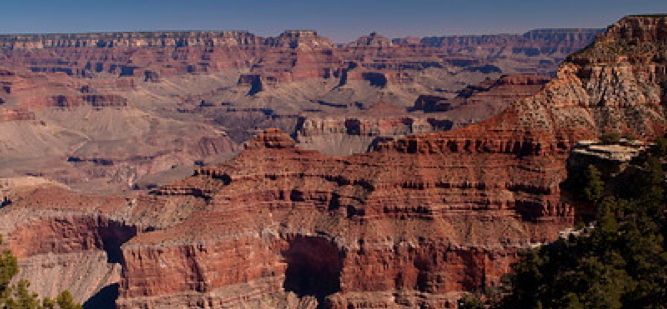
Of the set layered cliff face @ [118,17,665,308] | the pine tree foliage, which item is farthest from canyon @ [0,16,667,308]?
A: the pine tree foliage

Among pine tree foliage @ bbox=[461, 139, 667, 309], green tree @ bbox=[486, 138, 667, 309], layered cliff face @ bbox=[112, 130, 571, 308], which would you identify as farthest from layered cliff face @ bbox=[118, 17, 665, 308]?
green tree @ bbox=[486, 138, 667, 309]

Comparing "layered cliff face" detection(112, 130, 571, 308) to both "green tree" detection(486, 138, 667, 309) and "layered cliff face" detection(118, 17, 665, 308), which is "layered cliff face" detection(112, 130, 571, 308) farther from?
"green tree" detection(486, 138, 667, 309)

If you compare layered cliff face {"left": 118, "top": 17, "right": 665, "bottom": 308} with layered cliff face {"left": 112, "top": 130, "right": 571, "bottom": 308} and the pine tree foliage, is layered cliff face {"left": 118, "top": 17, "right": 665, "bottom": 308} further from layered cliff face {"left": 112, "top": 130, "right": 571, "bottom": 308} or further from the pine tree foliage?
the pine tree foliage

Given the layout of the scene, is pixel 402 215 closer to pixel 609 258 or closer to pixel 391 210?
pixel 391 210

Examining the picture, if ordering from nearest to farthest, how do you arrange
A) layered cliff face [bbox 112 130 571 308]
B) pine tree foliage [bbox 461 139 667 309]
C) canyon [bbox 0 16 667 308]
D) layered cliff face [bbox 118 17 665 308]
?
pine tree foliage [bbox 461 139 667 309]
layered cliff face [bbox 112 130 571 308]
layered cliff face [bbox 118 17 665 308]
canyon [bbox 0 16 667 308]

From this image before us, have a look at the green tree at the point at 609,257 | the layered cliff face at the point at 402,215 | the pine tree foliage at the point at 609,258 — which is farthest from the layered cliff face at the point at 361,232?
the green tree at the point at 609,257

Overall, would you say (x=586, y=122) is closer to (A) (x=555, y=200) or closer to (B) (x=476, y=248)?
(A) (x=555, y=200)

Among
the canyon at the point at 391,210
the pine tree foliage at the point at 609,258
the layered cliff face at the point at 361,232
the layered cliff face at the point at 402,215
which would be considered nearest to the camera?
the pine tree foliage at the point at 609,258

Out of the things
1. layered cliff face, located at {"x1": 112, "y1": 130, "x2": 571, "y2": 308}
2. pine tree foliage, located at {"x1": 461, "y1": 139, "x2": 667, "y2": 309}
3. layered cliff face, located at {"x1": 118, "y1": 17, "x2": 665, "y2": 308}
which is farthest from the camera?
layered cliff face, located at {"x1": 118, "y1": 17, "x2": 665, "y2": 308}

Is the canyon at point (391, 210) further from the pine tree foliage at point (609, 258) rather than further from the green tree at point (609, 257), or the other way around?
the green tree at point (609, 257)

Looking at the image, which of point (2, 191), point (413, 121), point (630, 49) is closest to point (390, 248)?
point (630, 49)

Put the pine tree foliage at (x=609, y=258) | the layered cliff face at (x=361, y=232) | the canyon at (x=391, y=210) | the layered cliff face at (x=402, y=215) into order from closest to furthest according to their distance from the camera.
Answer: the pine tree foliage at (x=609, y=258)
the layered cliff face at (x=361, y=232)
the layered cliff face at (x=402, y=215)
the canyon at (x=391, y=210)

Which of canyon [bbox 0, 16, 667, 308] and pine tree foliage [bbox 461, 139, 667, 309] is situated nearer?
pine tree foliage [bbox 461, 139, 667, 309]
